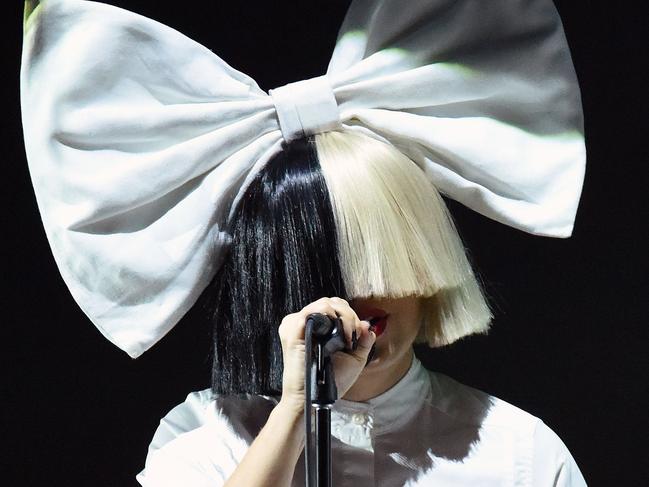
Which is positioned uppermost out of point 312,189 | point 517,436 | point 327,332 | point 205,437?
point 312,189

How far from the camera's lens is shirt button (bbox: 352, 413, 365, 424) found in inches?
48.9

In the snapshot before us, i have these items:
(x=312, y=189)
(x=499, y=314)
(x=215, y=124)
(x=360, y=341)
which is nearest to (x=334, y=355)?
(x=360, y=341)

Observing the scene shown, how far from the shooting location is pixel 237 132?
1.23 metres

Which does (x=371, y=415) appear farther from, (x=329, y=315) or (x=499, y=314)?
(x=499, y=314)

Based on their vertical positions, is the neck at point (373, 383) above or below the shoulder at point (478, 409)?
above

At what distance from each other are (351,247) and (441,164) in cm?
17

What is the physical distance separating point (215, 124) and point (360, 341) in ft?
1.00

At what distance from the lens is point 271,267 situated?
3.89 ft

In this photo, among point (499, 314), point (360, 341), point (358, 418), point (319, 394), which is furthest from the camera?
point (499, 314)

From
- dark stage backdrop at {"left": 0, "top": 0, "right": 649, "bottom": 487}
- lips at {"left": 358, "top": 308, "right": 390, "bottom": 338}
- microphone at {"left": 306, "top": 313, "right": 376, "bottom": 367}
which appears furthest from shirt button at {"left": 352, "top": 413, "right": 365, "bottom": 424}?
dark stage backdrop at {"left": 0, "top": 0, "right": 649, "bottom": 487}

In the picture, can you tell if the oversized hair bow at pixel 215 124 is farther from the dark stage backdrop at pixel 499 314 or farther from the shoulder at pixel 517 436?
the dark stage backdrop at pixel 499 314

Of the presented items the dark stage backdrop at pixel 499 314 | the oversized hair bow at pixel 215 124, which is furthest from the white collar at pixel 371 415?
the dark stage backdrop at pixel 499 314

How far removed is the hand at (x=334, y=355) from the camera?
1055 mm

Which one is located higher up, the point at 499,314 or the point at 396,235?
the point at 396,235
